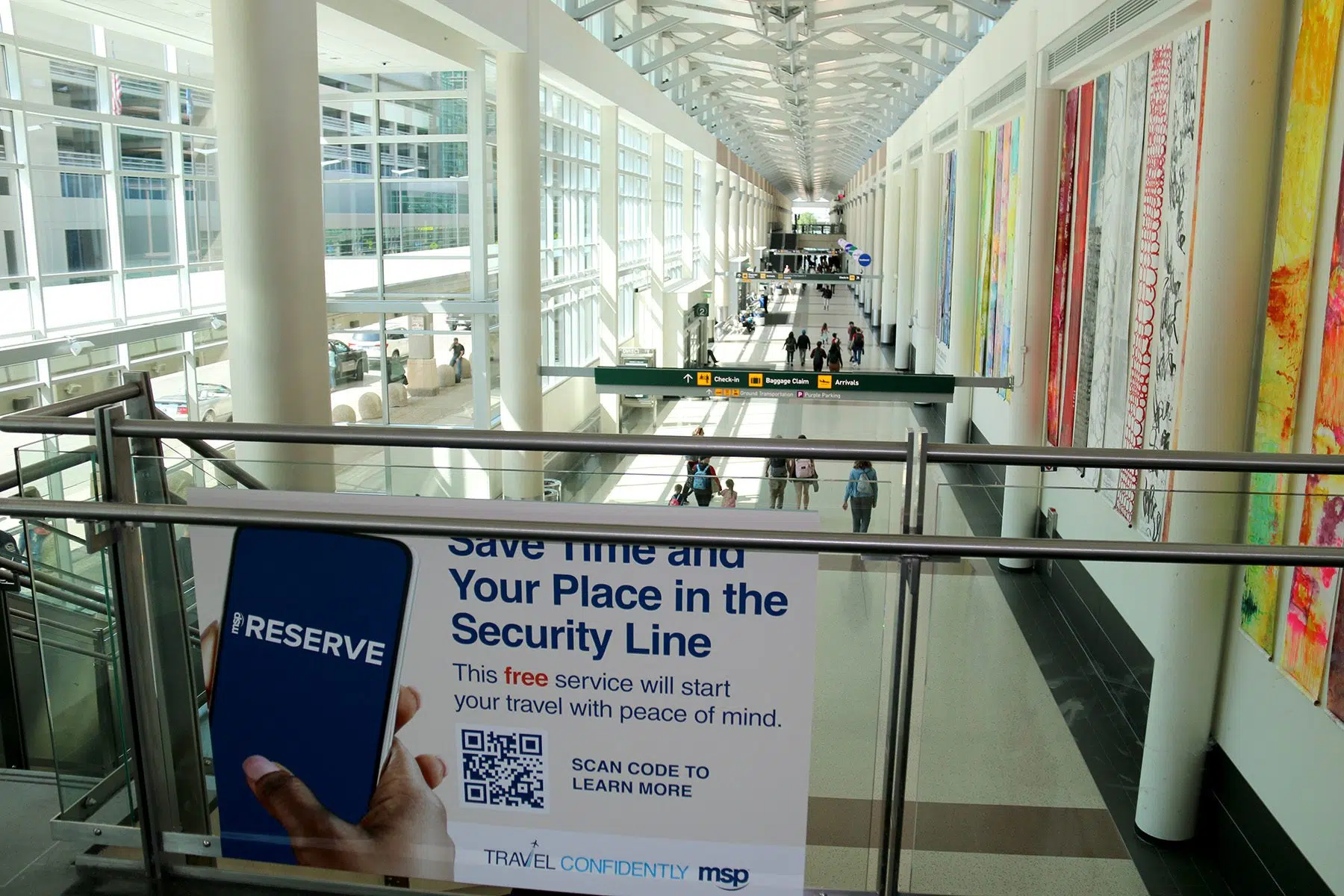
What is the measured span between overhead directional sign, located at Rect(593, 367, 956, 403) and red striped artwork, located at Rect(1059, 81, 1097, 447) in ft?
7.81

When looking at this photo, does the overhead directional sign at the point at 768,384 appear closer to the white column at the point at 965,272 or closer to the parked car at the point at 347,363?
the white column at the point at 965,272

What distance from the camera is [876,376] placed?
15.0m

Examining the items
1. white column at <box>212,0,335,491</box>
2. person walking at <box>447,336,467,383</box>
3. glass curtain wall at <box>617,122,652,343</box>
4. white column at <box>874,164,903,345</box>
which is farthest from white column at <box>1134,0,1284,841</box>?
white column at <box>874,164,903,345</box>

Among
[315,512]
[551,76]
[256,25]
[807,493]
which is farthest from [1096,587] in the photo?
[551,76]

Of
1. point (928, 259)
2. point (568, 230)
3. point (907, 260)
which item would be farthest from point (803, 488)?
point (907, 260)

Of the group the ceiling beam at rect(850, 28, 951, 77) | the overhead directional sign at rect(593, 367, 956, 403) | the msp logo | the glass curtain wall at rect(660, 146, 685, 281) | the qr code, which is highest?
the ceiling beam at rect(850, 28, 951, 77)

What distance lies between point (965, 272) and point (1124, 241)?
9.29m

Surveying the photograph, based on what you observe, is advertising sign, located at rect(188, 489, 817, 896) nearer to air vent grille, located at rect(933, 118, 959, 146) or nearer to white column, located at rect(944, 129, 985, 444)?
white column, located at rect(944, 129, 985, 444)

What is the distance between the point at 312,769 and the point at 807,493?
4.12ft

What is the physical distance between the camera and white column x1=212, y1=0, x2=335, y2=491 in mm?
7934

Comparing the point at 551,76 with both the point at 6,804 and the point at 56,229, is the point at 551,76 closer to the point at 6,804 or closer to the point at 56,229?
the point at 56,229

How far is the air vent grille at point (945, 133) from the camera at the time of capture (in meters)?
21.6

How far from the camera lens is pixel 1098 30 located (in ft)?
33.2

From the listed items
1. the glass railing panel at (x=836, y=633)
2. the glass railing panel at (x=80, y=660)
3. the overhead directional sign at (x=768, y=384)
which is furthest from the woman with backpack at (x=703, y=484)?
the overhead directional sign at (x=768, y=384)
